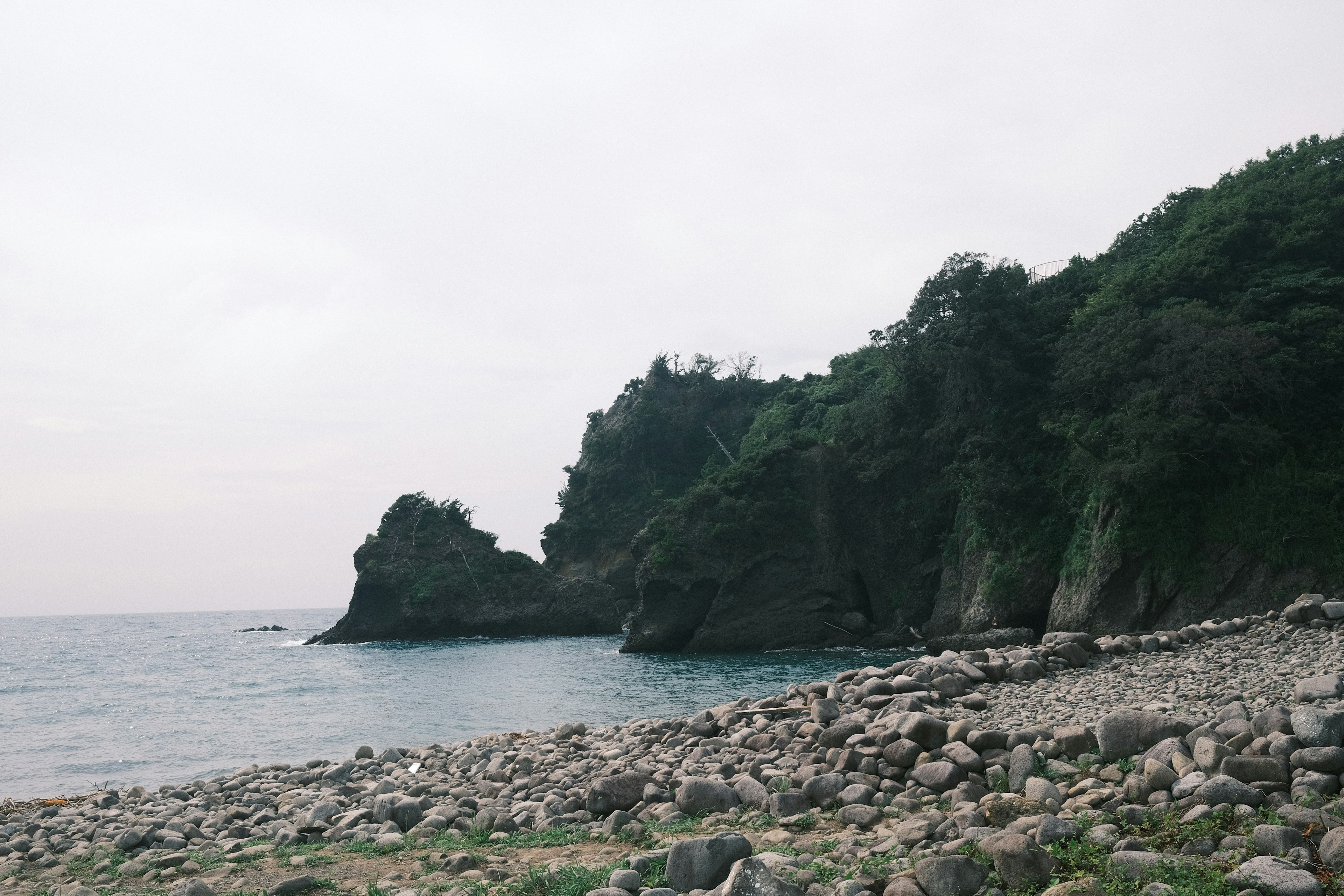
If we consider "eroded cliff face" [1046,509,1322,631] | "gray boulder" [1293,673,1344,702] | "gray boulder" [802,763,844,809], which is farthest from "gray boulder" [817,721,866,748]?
"eroded cliff face" [1046,509,1322,631]

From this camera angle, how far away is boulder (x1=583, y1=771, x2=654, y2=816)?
25.7 ft

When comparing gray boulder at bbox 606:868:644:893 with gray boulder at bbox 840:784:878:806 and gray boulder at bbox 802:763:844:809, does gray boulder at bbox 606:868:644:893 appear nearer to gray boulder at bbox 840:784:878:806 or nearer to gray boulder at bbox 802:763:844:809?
gray boulder at bbox 840:784:878:806

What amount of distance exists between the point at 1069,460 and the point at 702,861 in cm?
3010

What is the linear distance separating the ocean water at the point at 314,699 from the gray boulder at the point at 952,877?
46.0 feet

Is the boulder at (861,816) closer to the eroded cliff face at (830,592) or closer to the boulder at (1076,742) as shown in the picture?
the boulder at (1076,742)

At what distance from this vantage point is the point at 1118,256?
38.5 meters

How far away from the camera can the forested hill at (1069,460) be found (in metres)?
25.5

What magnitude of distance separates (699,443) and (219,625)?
90.1 m

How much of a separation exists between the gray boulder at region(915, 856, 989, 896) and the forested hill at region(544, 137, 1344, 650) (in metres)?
25.2

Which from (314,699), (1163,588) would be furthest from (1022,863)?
(1163,588)

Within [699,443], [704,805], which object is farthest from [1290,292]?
[699,443]

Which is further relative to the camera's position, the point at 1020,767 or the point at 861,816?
the point at 1020,767

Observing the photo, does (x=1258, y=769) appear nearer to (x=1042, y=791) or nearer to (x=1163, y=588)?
(x=1042, y=791)

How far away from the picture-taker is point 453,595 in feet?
190
